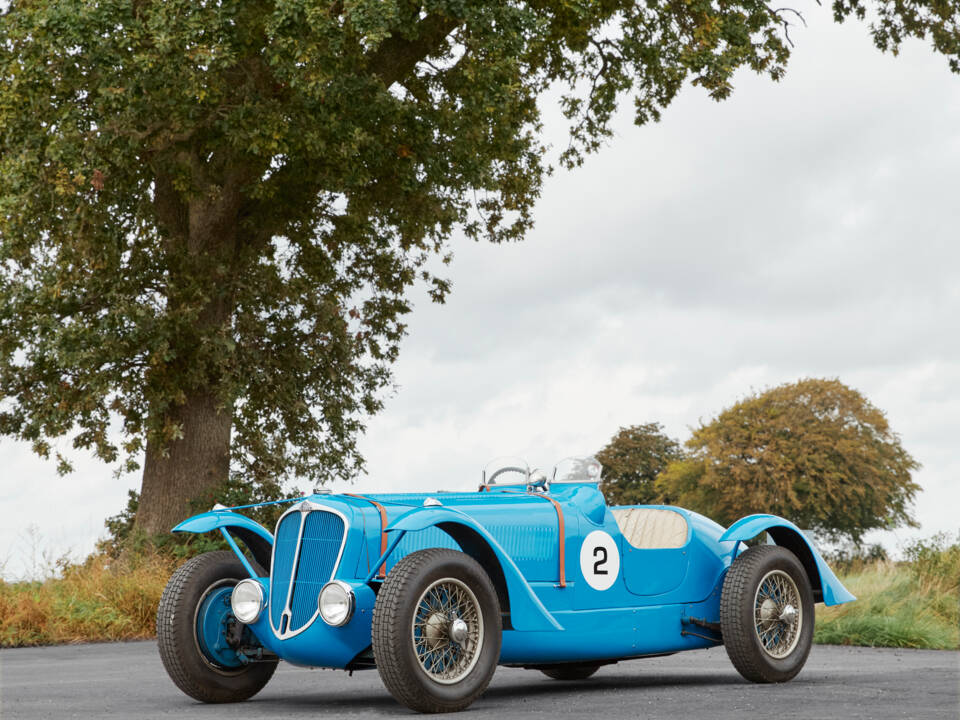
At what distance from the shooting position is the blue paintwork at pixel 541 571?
23.5ft

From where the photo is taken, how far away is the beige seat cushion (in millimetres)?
8773

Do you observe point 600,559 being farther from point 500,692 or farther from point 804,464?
point 804,464

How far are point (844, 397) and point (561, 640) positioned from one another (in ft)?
155

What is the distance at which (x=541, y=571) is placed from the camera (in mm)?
7762

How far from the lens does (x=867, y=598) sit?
14953mm

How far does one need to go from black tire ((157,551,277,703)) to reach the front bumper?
32.6 inches

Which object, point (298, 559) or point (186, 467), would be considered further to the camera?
point (186, 467)

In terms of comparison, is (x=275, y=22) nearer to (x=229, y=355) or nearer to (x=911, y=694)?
(x=229, y=355)

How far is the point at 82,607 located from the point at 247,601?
8785mm

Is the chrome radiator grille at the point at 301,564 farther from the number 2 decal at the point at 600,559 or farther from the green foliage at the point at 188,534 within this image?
the green foliage at the point at 188,534

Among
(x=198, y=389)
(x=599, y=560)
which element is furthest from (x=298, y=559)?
(x=198, y=389)

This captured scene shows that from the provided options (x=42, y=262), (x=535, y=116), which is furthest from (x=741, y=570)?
(x=535, y=116)

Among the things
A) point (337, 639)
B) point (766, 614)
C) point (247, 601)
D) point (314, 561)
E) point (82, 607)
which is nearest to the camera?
point (337, 639)

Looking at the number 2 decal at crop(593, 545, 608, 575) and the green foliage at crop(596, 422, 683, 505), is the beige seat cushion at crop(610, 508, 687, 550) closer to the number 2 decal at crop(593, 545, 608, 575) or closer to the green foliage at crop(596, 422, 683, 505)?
the number 2 decal at crop(593, 545, 608, 575)
